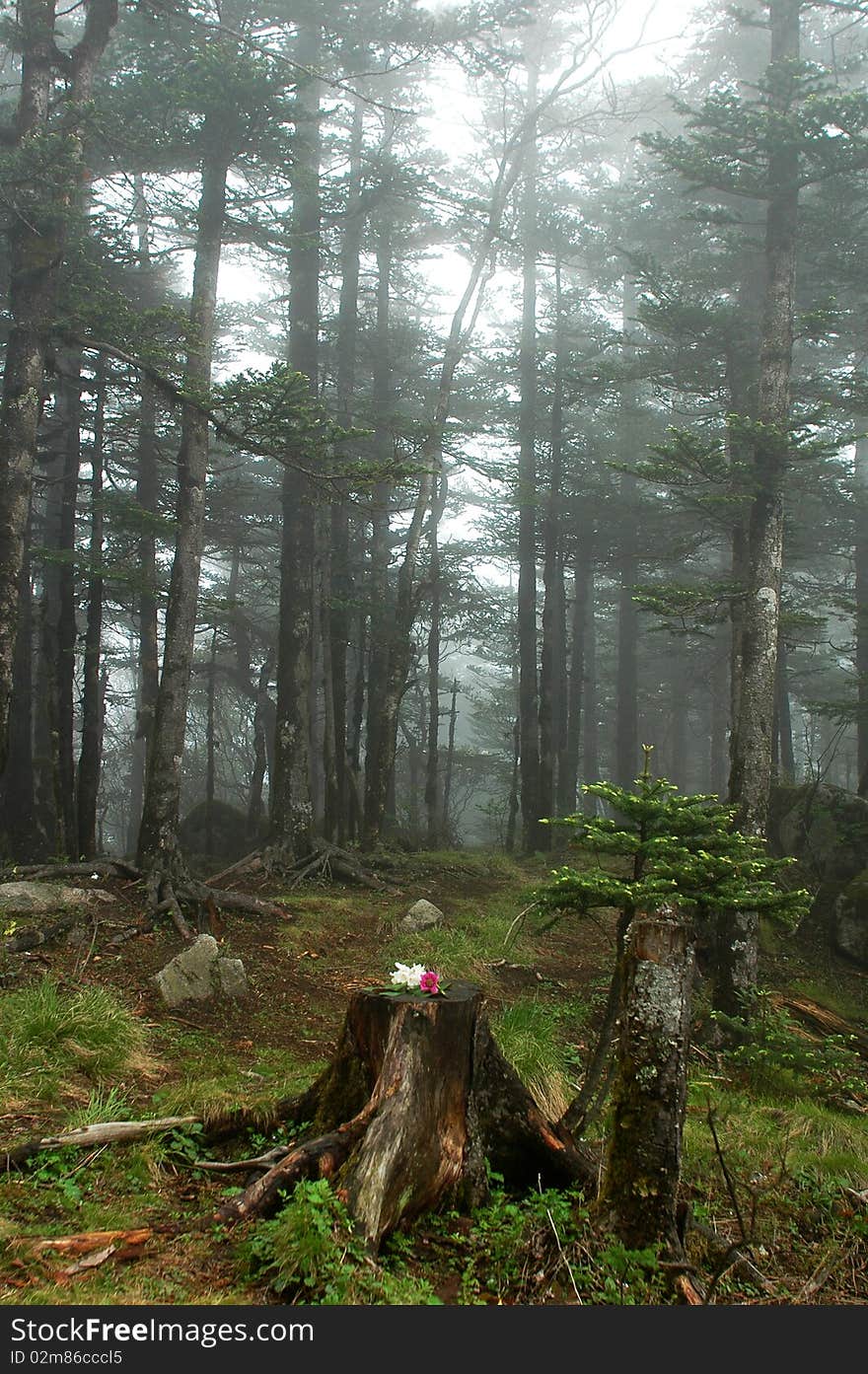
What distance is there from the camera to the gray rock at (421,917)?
1059 centimetres

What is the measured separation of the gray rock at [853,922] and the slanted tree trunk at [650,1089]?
923cm

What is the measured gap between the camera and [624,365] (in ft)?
49.6

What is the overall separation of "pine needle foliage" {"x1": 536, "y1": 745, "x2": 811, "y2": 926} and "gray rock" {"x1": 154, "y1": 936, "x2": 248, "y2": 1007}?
401 cm

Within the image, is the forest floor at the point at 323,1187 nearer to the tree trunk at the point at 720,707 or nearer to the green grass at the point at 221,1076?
the green grass at the point at 221,1076

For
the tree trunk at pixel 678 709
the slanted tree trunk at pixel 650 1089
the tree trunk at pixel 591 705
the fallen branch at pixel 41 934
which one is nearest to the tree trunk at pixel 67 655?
the fallen branch at pixel 41 934

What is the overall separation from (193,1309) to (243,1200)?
762mm

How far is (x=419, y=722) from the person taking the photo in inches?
1091

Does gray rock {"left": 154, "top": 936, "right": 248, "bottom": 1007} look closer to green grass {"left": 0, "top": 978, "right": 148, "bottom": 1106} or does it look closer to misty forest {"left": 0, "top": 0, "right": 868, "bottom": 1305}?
misty forest {"left": 0, "top": 0, "right": 868, "bottom": 1305}

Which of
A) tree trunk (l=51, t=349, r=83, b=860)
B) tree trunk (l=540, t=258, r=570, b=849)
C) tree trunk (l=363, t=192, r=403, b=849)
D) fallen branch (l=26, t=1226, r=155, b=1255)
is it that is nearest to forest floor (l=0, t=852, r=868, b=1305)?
fallen branch (l=26, t=1226, r=155, b=1255)

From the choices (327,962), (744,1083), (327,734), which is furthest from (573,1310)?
(327,734)

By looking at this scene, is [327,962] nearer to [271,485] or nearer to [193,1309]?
[193,1309]

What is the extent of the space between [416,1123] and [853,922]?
32.6 ft

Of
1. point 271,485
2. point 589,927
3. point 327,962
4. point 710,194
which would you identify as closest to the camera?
point 327,962

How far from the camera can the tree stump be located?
3799 millimetres
